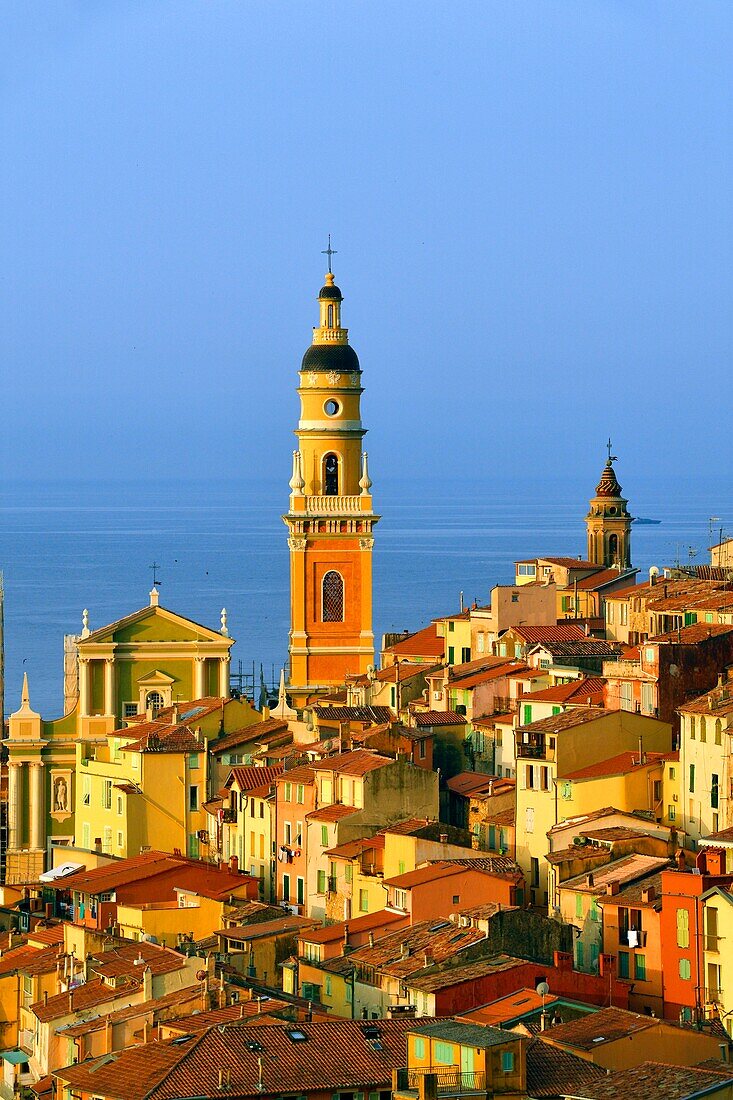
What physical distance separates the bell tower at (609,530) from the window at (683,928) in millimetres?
41242

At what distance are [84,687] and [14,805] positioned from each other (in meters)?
2.95

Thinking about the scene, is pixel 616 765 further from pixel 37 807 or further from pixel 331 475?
pixel 331 475

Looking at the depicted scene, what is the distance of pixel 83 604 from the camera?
132125mm

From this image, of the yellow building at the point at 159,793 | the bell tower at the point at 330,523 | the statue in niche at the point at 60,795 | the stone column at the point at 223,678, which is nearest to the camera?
the yellow building at the point at 159,793

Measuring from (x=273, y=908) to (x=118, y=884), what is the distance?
3500 millimetres

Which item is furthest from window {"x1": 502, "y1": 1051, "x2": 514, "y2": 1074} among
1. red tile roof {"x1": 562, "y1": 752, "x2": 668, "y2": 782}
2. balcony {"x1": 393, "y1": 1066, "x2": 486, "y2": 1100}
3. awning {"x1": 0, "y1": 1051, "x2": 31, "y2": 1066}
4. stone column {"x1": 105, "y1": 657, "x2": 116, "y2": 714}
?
stone column {"x1": 105, "y1": 657, "x2": 116, "y2": 714}

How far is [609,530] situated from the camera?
80.4 metres

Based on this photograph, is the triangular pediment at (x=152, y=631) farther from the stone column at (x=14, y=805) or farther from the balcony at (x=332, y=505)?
the balcony at (x=332, y=505)

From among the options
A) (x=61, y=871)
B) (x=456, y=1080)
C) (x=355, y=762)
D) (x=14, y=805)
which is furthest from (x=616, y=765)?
(x=14, y=805)

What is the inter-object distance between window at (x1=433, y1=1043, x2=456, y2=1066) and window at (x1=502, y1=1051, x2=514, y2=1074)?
0.49m

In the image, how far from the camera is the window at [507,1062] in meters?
31.4

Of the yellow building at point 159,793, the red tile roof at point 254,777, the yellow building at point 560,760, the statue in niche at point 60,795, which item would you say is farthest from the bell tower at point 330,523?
the yellow building at point 560,760

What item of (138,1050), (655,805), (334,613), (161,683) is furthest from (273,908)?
(334,613)

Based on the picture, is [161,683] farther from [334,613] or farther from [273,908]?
[273,908]
